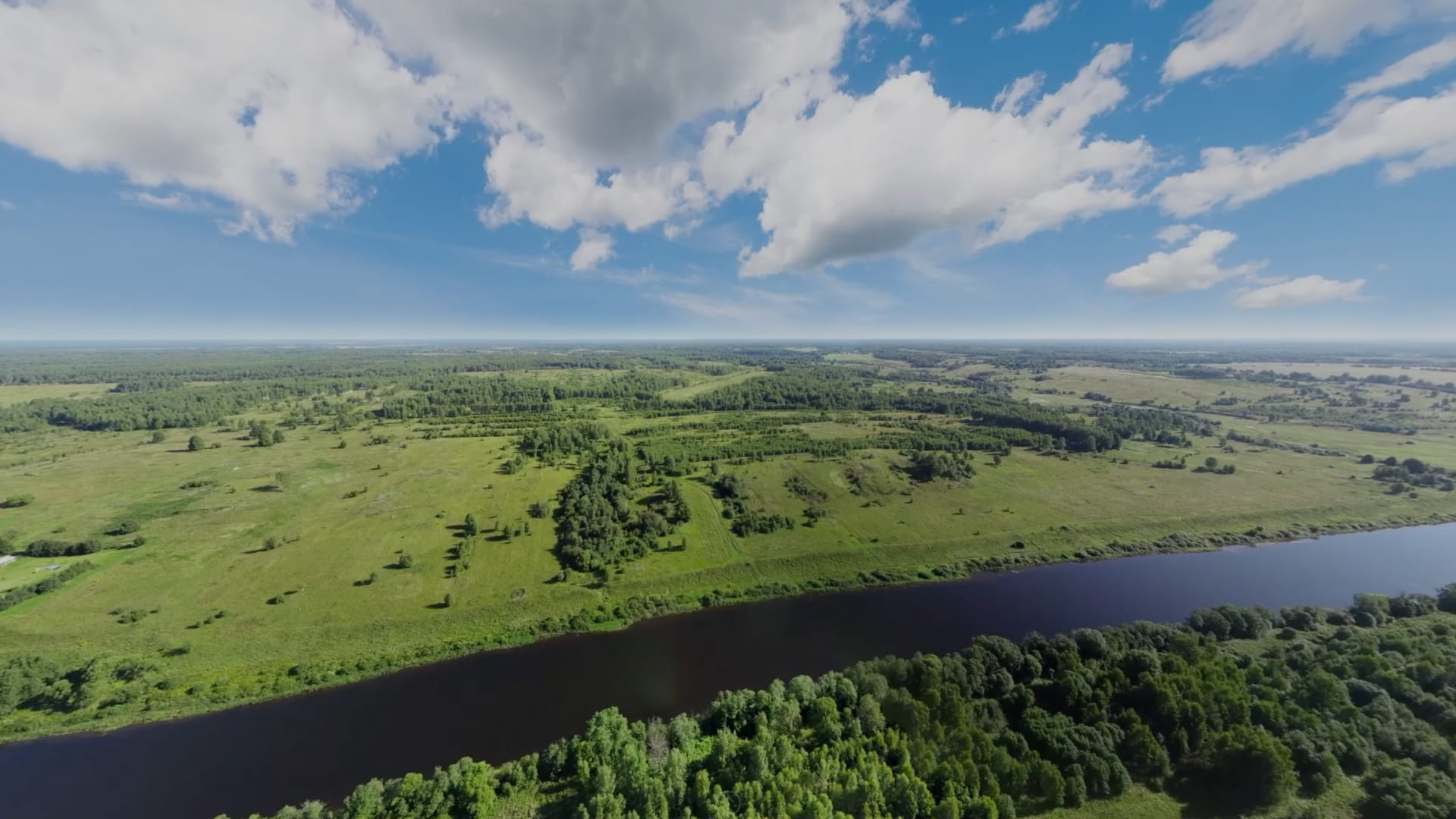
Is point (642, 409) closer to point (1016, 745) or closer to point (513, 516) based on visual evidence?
point (513, 516)

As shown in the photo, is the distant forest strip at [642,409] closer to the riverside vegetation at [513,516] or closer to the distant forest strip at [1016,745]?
the riverside vegetation at [513,516]

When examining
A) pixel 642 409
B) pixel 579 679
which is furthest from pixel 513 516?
pixel 642 409

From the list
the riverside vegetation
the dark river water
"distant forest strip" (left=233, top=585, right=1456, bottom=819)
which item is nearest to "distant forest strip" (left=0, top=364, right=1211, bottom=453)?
the riverside vegetation

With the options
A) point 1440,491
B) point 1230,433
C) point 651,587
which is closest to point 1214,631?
point 651,587

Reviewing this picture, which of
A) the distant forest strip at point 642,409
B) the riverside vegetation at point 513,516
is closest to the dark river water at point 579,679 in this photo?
the riverside vegetation at point 513,516

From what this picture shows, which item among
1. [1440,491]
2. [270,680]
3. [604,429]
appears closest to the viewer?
[270,680]

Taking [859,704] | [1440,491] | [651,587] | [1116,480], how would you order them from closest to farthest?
[859,704] < [651,587] < [1440,491] < [1116,480]

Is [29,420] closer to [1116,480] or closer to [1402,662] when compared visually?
[1402,662]
